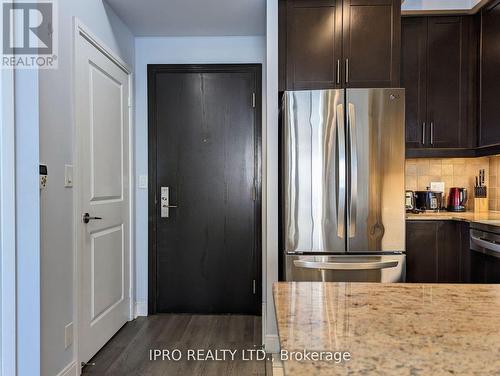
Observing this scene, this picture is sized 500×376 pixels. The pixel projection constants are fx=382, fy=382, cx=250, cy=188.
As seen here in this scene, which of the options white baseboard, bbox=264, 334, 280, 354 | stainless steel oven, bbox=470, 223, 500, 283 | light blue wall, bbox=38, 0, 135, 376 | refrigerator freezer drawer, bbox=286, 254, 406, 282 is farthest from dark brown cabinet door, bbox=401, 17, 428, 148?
light blue wall, bbox=38, 0, 135, 376

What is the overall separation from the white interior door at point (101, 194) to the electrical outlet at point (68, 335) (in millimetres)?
116

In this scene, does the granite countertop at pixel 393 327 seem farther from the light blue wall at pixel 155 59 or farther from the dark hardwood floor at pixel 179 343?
the light blue wall at pixel 155 59

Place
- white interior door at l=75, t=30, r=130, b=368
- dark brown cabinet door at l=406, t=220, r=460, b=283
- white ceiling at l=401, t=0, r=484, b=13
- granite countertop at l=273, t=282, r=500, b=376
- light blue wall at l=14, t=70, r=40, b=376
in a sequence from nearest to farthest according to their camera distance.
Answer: granite countertop at l=273, t=282, r=500, b=376 → light blue wall at l=14, t=70, r=40, b=376 → white interior door at l=75, t=30, r=130, b=368 → dark brown cabinet door at l=406, t=220, r=460, b=283 → white ceiling at l=401, t=0, r=484, b=13

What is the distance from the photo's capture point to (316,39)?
A: 8.25 ft

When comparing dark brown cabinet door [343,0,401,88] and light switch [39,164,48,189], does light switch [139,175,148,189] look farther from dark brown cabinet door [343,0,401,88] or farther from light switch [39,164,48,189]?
dark brown cabinet door [343,0,401,88]

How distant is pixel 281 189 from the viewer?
260 centimetres

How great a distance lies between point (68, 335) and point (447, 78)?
10.0 ft

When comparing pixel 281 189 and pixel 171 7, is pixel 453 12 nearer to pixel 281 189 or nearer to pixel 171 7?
pixel 281 189

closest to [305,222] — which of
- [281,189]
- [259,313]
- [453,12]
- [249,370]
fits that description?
[281,189]

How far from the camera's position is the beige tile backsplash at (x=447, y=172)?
314 centimetres

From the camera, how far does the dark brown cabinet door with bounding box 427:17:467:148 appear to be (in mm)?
2854

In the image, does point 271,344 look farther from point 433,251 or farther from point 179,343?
point 433,251

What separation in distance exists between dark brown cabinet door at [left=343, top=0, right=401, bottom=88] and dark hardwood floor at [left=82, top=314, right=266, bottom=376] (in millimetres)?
1948

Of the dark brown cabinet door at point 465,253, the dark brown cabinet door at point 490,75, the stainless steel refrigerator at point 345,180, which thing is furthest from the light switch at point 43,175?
the dark brown cabinet door at point 490,75
